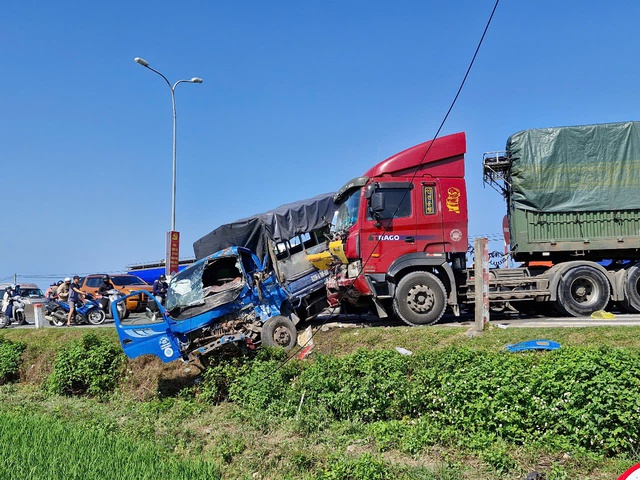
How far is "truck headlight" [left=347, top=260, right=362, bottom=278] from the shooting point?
32.2 feet

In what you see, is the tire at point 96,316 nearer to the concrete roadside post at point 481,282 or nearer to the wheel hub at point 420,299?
the wheel hub at point 420,299

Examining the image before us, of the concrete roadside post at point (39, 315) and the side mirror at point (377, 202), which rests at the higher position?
the side mirror at point (377, 202)

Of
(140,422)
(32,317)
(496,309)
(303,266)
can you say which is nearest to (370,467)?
(140,422)

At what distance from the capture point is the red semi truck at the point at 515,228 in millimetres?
9837

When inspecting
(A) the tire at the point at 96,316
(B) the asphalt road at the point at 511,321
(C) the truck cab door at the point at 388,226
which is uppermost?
(C) the truck cab door at the point at 388,226

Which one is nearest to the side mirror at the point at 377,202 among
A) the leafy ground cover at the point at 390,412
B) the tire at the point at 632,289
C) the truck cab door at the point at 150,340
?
the leafy ground cover at the point at 390,412

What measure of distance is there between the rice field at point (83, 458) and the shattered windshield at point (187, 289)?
2542 mm

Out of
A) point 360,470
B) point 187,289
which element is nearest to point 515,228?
point 187,289

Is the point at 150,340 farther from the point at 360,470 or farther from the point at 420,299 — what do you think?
the point at 420,299

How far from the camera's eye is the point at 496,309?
11.0 meters

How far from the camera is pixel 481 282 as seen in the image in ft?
27.7

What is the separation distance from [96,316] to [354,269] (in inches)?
410

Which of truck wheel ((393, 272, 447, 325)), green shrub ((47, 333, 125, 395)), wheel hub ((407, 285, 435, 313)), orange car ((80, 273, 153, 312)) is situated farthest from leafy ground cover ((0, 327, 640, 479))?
orange car ((80, 273, 153, 312))

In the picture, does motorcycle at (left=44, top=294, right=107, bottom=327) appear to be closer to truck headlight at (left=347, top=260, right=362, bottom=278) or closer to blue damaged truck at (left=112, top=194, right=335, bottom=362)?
blue damaged truck at (left=112, top=194, right=335, bottom=362)
